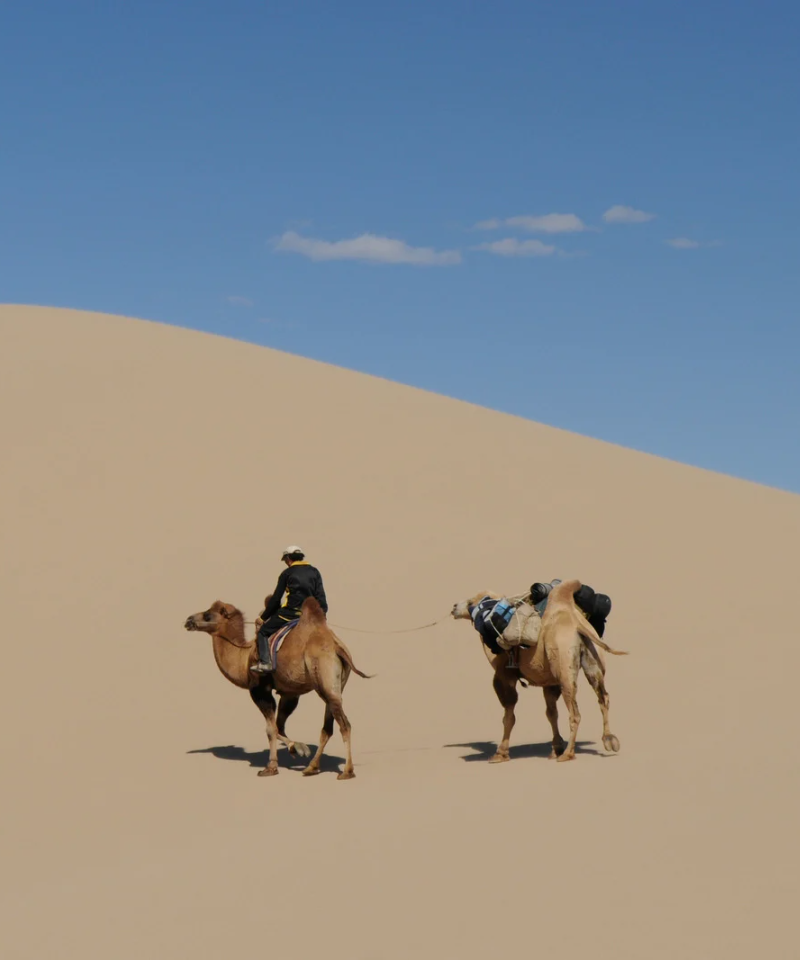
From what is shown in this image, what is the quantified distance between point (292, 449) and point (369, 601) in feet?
26.9

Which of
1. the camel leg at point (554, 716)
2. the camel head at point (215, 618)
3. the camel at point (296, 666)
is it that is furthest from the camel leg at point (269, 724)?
the camel leg at point (554, 716)

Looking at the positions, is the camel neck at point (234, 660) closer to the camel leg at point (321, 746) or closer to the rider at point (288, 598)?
the rider at point (288, 598)

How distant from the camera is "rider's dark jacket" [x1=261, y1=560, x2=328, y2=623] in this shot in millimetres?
11758

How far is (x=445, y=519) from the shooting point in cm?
2339

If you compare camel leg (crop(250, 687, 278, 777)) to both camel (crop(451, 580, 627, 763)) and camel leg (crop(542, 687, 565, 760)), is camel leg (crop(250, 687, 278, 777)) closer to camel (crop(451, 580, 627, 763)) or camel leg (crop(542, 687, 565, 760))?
camel (crop(451, 580, 627, 763))

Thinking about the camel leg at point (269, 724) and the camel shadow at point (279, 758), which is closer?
the camel leg at point (269, 724)

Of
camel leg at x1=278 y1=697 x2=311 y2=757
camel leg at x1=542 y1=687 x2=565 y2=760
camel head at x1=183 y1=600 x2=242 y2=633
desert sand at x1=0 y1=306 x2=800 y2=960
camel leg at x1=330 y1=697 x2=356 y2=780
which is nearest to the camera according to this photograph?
desert sand at x1=0 y1=306 x2=800 y2=960

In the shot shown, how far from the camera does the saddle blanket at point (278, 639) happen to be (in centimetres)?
1173

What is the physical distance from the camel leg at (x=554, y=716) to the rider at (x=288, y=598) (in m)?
2.15

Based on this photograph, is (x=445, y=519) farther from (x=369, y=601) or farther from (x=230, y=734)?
(x=230, y=734)

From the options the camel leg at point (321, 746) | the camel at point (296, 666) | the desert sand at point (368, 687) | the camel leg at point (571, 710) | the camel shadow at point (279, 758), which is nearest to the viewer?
the desert sand at point (368, 687)

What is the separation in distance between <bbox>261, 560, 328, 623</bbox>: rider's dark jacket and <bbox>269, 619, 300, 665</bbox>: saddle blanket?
5.4 inches

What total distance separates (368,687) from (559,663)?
16.3ft

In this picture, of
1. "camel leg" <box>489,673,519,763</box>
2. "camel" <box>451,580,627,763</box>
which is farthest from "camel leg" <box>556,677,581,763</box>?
"camel leg" <box>489,673,519,763</box>
